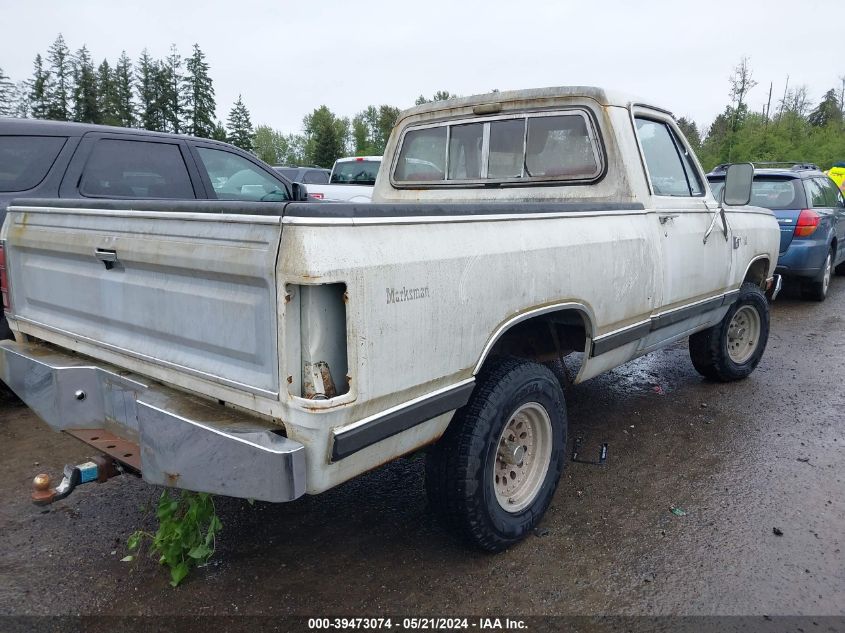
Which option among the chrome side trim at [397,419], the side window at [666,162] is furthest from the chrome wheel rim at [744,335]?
the chrome side trim at [397,419]

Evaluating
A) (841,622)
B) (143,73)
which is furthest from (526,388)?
(143,73)

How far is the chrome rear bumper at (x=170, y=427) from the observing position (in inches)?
75.7

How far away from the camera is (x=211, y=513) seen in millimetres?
2646

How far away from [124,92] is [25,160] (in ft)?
248

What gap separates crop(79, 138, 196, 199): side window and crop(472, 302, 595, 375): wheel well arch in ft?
10.9

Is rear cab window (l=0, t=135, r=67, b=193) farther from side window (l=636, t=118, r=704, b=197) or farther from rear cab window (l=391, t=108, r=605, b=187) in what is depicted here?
side window (l=636, t=118, r=704, b=197)

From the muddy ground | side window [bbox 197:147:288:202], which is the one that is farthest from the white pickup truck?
side window [bbox 197:147:288:202]

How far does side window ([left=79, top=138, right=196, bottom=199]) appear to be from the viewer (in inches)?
188

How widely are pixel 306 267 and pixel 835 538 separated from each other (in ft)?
9.52

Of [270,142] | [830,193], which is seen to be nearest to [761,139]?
[830,193]

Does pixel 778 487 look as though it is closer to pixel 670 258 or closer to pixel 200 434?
pixel 670 258

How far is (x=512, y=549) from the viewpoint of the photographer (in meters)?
2.90

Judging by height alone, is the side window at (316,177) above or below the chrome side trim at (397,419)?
above

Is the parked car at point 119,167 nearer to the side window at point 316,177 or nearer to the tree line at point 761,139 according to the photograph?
the side window at point 316,177
